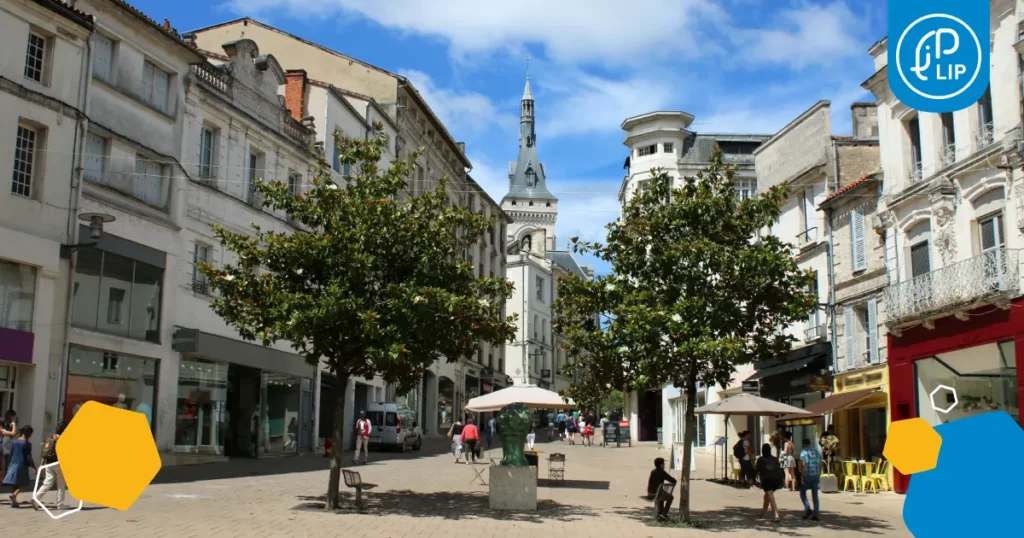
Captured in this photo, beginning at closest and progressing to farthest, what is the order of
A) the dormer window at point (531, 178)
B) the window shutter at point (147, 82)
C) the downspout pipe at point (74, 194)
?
the downspout pipe at point (74, 194)
the window shutter at point (147, 82)
the dormer window at point (531, 178)

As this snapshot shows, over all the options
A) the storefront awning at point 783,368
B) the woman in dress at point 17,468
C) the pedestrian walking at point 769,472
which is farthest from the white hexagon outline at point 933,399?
the woman in dress at point 17,468

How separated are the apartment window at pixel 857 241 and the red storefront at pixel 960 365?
128 inches

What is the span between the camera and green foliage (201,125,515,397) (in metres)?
15.6

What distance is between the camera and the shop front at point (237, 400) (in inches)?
1049

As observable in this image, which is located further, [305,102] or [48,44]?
[305,102]

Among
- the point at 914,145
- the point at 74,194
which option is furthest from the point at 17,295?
the point at 914,145

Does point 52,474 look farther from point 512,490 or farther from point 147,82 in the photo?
point 147,82

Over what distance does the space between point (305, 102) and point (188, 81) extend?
9234 millimetres

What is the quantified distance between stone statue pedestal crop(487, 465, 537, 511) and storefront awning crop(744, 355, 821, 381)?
49.6ft

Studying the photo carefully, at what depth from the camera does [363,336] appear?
1552cm

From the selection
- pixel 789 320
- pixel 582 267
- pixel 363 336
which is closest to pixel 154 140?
pixel 363 336

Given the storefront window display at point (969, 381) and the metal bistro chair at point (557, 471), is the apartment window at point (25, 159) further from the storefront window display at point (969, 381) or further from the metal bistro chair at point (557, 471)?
the storefront window display at point (969, 381)

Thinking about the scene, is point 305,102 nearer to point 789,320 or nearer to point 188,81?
point 188,81

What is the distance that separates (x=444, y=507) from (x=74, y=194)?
11.7 meters
